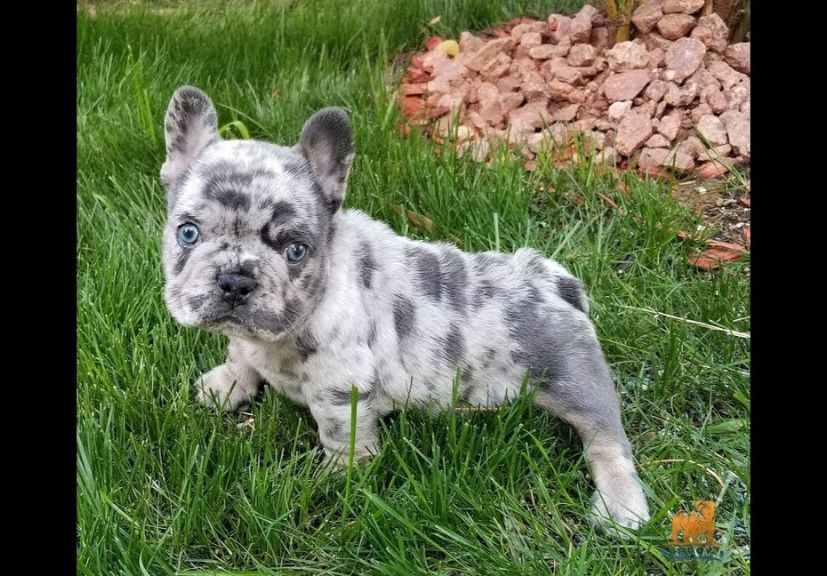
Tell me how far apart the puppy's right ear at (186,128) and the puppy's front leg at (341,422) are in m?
1.19

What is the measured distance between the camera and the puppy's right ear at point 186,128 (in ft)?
11.1

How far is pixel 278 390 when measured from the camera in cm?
375

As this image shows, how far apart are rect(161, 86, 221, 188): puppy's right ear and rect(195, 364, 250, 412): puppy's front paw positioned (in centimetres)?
100

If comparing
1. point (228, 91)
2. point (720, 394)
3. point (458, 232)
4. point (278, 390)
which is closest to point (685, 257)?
point (720, 394)

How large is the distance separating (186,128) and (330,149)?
661 mm

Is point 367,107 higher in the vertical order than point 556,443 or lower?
higher

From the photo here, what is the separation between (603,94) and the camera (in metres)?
5.85

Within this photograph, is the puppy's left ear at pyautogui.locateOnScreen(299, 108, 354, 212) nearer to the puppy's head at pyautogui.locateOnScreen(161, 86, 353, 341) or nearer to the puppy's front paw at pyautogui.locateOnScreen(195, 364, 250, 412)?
the puppy's head at pyautogui.locateOnScreen(161, 86, 353, 341)

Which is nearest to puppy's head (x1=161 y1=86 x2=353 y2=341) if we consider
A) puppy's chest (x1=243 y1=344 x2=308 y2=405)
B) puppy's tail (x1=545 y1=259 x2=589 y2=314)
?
puppy's chest (x1=243 y1=344 x2=308 y2=405)

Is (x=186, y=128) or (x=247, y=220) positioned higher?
(x=186, y=128)

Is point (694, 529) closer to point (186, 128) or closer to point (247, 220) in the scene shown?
point (247, 220)

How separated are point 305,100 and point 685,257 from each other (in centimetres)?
308

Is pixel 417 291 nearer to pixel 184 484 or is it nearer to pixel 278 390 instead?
pixel 278 390

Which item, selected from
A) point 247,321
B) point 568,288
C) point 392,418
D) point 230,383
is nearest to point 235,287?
point 247,321
